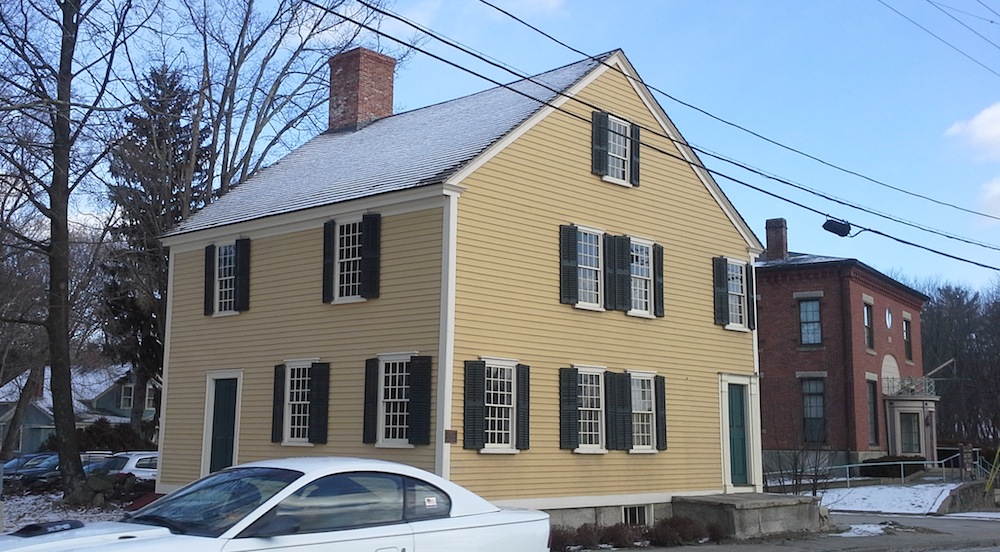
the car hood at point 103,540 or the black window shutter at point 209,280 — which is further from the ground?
the black window shutter at point 209,280

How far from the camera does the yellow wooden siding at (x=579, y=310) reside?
17.5 m

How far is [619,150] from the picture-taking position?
68.6 feet

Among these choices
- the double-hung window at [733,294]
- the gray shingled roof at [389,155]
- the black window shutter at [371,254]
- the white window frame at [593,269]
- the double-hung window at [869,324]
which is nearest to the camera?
the black window shutter at [371,254]

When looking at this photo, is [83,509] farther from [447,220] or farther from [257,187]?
[447,220]

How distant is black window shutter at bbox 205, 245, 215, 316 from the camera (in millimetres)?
21234

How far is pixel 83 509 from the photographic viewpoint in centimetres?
2222

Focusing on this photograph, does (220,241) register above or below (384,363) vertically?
above

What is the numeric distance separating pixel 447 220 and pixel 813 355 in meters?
22.6

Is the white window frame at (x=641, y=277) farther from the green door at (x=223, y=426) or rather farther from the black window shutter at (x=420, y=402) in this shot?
the green door at (x=223, y=426)

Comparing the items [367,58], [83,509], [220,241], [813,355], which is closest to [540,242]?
[220,241]

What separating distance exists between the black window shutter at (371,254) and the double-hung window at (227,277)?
11.9 ft

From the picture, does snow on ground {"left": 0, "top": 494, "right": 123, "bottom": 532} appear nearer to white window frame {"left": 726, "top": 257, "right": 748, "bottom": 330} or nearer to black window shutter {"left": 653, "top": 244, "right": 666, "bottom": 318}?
black window shutter {"left": 653, "top": 244, "right": 666, "bottom": 318}

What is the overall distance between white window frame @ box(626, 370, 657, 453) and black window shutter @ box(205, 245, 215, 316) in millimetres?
8820

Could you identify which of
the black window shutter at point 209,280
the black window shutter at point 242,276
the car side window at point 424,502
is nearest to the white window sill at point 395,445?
the black window shutter at point 242,276
